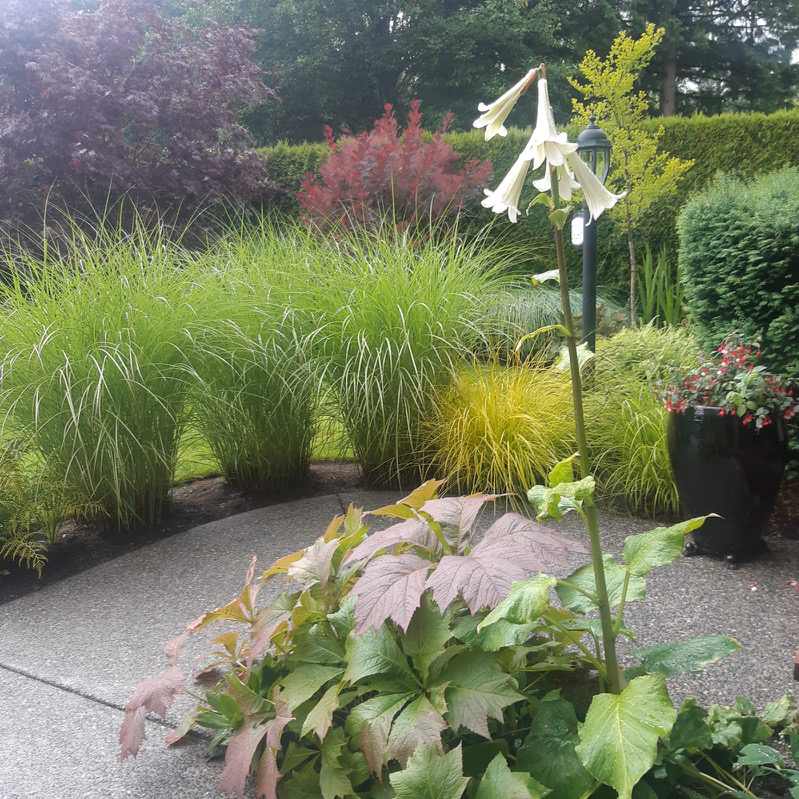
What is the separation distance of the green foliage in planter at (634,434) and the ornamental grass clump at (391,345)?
28.6 inches

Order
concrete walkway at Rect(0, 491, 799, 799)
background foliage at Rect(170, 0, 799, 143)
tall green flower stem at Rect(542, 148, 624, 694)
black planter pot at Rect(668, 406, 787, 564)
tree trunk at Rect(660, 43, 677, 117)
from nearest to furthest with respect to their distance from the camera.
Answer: tall green flower stem at Rect(542, 148, 624, 694)
concrete walkway at Rect(0, 491, 799, 799)
black planter pot at Rect(668, 406, 787, 564)
background foliage at Rect(170, 0, 799, 143)
tree trunk at Rect(660, 43, 677, 117)

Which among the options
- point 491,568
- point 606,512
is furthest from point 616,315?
point 491,568

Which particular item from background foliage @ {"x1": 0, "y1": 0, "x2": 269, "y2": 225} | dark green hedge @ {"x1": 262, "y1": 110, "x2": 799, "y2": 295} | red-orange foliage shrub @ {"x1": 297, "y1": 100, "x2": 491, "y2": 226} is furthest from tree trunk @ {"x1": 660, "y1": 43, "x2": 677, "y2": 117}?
background foliage @ {"x1": 0, "y1": 0, "x2": 269, "y2": 225}

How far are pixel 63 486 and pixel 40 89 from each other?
203 inches

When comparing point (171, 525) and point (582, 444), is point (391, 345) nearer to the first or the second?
point (171, 525)

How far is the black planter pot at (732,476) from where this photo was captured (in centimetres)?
298

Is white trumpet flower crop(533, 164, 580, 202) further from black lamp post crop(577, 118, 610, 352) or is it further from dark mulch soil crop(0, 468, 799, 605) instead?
black lamp post crop(577, 118, 610, 352)

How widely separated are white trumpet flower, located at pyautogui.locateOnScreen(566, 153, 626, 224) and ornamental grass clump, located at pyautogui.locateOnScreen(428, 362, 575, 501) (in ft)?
7.05

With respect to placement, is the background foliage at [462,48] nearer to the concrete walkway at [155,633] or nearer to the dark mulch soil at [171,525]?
the dark mulch soil at [171,525]

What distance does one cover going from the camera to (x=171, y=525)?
3.76 metres

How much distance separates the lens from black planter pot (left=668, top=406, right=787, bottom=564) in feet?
9.77

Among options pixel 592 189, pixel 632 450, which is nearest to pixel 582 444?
pixel 592 189

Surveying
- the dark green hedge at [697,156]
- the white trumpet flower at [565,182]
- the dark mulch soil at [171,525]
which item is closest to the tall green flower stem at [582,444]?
the white trumpet flower at [565,182]

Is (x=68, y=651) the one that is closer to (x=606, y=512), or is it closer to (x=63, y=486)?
(x=63, y=486)
